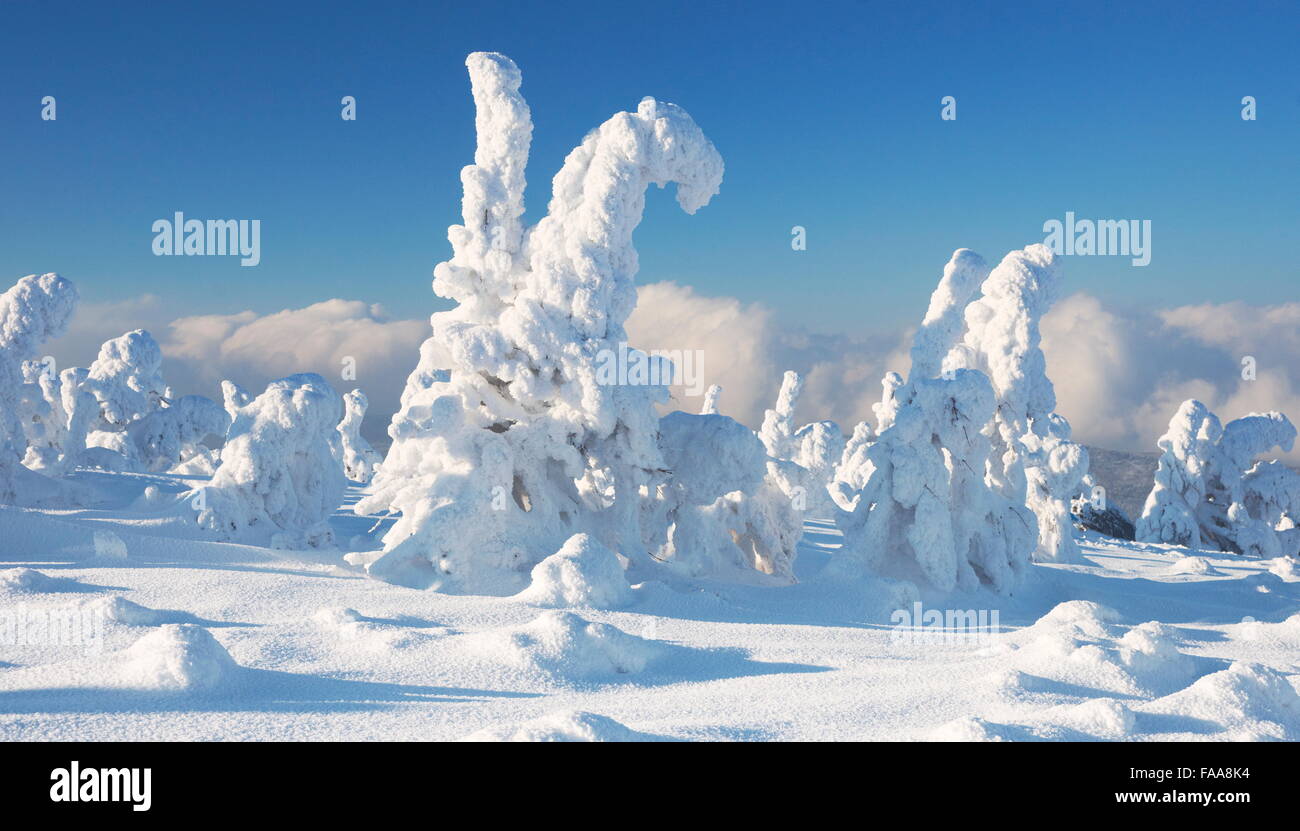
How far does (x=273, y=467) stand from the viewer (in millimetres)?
16953

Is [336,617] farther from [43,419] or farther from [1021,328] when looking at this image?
[43,419]

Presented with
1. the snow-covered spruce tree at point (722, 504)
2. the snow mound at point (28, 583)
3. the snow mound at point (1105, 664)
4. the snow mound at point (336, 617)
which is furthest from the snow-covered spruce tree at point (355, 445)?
the snow mound at point (1105, 664)

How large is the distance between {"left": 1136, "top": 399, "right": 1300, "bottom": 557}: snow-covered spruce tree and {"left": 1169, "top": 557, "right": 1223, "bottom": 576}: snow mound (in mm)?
9276

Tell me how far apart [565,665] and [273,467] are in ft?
37.3

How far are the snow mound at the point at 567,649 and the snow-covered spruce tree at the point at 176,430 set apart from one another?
99.1ft

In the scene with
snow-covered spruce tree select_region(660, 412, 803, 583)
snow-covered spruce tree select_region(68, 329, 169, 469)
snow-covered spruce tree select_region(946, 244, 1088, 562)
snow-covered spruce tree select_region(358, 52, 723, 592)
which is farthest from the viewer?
snow-covered spruce tree select_region(68, 329, 169, 469)

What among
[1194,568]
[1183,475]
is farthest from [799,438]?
[1194,568]

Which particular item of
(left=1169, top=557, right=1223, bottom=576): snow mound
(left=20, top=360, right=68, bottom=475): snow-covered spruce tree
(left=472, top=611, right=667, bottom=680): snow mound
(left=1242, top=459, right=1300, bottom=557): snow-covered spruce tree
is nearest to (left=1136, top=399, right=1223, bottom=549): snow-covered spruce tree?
(left=1242, top=459, right=1300, bottom=557): snow-covered spruce tree

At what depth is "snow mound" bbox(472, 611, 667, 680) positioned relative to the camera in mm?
7656

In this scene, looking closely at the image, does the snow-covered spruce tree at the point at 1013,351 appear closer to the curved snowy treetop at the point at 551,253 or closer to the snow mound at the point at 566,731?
the curved snowy treetop at the point at 551,253
